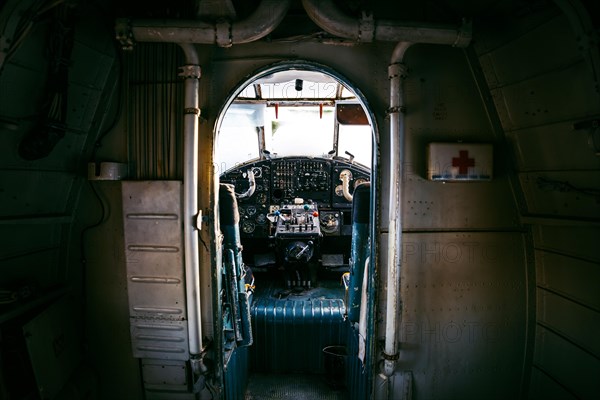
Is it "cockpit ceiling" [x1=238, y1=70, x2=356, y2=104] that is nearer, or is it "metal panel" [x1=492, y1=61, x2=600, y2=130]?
"metal panel" [x1=492, y1=61, x2=600, y2=130]

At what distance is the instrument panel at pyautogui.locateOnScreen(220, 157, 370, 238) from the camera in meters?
5.27

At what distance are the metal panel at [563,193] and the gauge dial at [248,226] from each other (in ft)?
12.6

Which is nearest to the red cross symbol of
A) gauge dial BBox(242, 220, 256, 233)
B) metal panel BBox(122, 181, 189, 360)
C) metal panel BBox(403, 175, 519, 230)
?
metal panel BBox(403, 175, 519, 230)

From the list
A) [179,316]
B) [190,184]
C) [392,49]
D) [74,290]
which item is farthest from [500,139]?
[74,290]

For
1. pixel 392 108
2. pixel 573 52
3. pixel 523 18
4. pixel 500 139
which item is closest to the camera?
pixel 573 52

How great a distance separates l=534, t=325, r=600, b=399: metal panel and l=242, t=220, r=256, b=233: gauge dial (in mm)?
3883

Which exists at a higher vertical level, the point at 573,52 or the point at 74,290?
the point at 573,52

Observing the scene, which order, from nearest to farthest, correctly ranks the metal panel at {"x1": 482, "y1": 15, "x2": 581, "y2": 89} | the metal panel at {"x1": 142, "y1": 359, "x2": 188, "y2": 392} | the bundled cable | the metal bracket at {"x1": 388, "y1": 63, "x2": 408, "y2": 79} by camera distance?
the metal panel at {"x1": 482, "y1": 15, "x2": 581, "y2": 89} < the bundled cable < the metal bracket at {"x1": 388, "y1": 63, "x2": 408, "y2": 79} < the metal panel at {"x1": 142, "y1": 359, "x2": 188, "y2": 392}

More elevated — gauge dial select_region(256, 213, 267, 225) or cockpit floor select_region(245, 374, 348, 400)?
gauge dial select_region(256, 213, 267, 225)

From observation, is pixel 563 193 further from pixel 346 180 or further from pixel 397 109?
pixel 346 180

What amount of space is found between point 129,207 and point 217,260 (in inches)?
29.2

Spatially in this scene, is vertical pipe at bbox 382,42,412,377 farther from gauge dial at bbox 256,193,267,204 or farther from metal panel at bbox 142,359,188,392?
gauge dial at bbox 256,193,267,204

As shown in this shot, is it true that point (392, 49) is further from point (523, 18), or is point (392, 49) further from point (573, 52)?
point (573, 52)

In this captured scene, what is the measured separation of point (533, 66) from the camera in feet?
6.38
